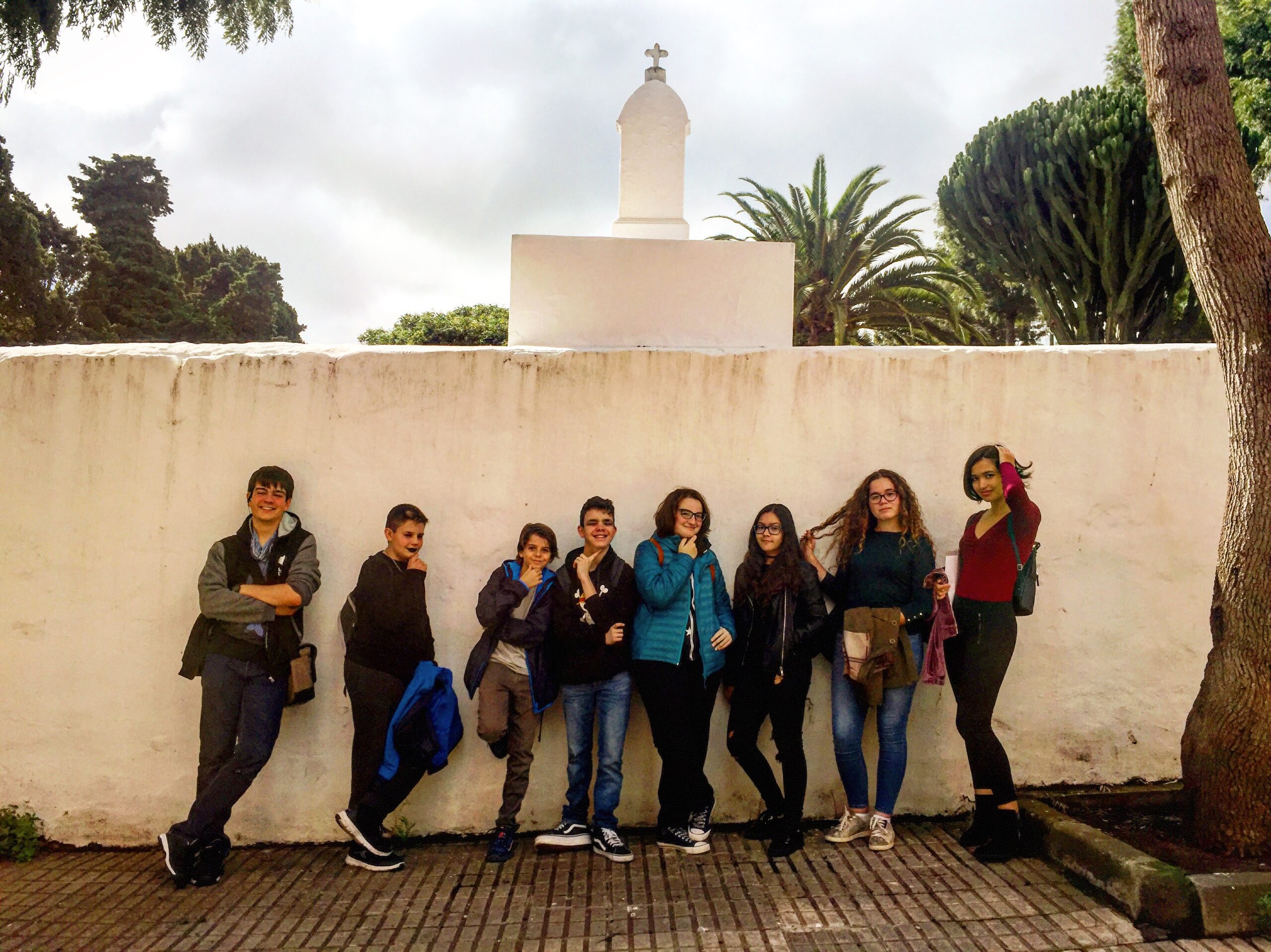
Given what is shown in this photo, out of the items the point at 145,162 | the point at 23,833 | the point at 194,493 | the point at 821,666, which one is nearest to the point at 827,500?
the point at 821,666

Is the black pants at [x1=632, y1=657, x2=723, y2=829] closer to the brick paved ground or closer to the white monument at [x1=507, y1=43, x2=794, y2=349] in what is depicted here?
the brick paved ground

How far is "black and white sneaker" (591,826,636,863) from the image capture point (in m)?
3.87

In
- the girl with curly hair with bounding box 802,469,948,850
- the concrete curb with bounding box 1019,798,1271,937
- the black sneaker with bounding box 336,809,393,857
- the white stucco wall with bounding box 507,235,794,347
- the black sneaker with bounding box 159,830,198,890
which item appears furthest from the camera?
the white stucco wall with bounding box 507,235,794,347

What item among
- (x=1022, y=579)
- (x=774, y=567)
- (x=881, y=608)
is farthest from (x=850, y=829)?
(x=1022, y=579)

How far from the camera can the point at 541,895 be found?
3555mm

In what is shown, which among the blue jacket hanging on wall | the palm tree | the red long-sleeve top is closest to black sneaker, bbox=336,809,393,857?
the blue jacket hanging on wall

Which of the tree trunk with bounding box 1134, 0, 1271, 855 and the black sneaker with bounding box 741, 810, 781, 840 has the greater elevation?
the tree trunk with bounding box 1134, 0, 1271, 855

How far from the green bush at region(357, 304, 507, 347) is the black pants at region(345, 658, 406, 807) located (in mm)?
17701

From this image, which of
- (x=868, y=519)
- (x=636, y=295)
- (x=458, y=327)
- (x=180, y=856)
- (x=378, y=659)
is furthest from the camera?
(x=458, y=327)

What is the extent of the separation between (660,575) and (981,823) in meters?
1.88

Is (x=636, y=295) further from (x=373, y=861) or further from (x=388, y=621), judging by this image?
(x=373, y=861)

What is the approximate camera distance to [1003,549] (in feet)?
12.7

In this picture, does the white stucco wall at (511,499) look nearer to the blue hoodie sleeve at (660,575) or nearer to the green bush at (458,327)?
the blue hoodie sleeve at (660,575)

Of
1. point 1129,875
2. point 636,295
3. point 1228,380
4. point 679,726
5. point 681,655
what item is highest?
point 636,295
